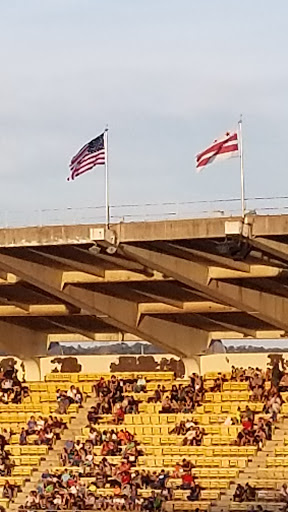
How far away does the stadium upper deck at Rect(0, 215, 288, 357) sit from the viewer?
25.4 m

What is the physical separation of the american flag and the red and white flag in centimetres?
273

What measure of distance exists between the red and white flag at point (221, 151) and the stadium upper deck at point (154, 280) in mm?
1321

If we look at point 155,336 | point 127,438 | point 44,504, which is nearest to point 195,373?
point 155,336

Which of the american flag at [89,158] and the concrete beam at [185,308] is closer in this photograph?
the american flag at [89,158]

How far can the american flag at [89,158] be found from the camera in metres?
27.4

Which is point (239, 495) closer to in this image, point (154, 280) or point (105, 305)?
point (154, 280)

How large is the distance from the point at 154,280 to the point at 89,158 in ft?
11.4

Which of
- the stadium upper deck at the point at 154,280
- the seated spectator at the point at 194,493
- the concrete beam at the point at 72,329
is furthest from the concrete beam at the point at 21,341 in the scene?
the seated spectator at the point at 194,493

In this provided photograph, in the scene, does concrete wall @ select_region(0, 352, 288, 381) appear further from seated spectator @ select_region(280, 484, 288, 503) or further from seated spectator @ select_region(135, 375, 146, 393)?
seated spectator @ select_region(280, 484, 288, 503)

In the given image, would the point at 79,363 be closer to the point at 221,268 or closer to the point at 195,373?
the point at 195,373

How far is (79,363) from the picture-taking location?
36.1 metres

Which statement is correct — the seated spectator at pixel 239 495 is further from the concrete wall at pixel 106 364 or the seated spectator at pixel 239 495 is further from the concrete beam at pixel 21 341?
the concrete beam at pixel 21 341

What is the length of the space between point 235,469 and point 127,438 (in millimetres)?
3478

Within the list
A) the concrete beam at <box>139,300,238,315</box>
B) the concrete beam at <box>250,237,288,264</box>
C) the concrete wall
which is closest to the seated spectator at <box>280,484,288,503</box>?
the concrete beam at <box>250,237,288,264</box>
